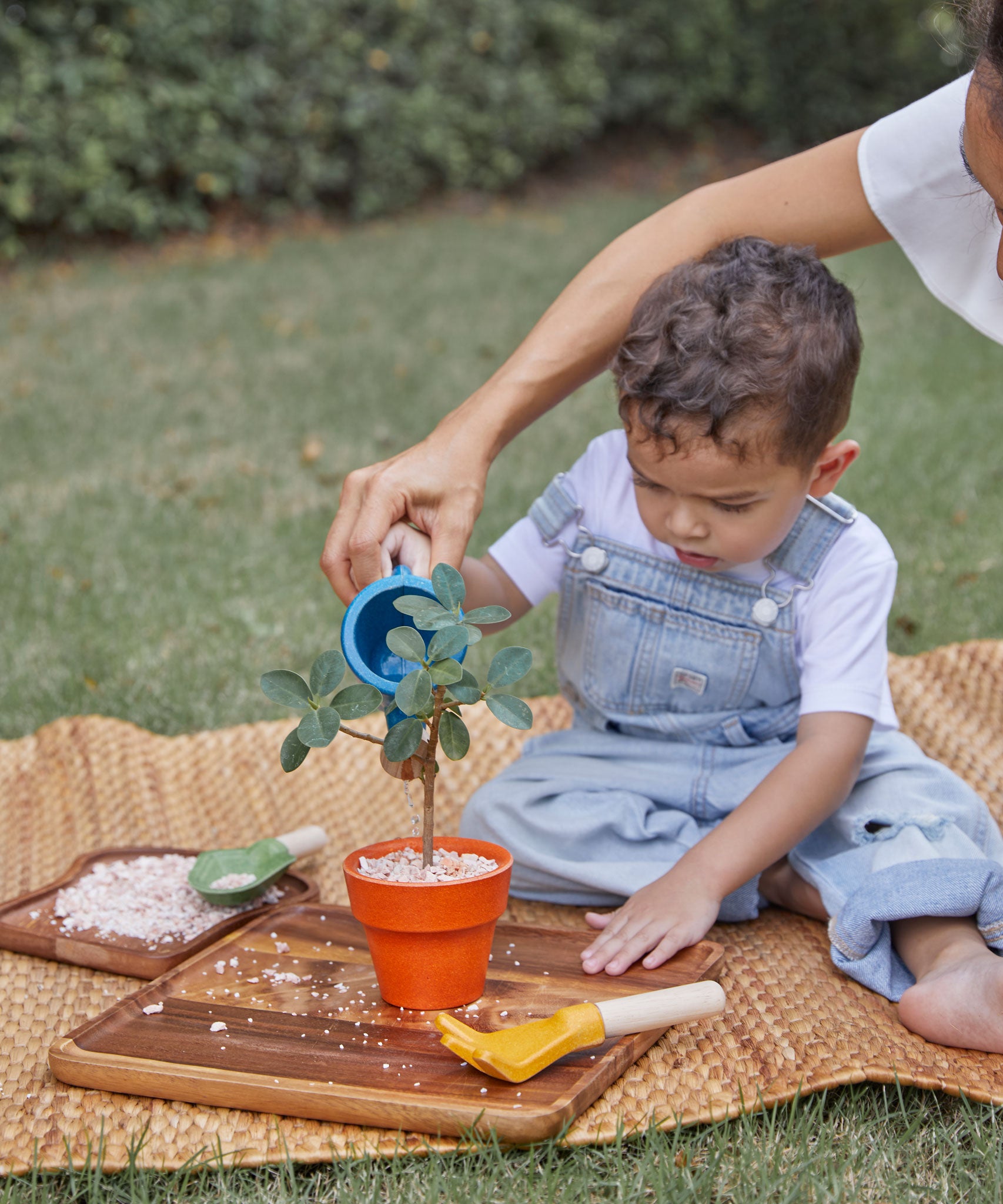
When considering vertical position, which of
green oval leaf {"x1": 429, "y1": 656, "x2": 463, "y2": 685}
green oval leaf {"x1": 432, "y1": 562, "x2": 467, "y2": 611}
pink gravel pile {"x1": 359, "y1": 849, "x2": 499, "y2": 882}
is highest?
green oval leaf {"x1": 432, "y1": 562, "x2": 467, "y2": 611}

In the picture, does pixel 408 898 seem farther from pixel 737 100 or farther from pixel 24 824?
pixel 737 100

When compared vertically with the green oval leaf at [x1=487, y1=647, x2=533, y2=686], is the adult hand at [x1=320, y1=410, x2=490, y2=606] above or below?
above

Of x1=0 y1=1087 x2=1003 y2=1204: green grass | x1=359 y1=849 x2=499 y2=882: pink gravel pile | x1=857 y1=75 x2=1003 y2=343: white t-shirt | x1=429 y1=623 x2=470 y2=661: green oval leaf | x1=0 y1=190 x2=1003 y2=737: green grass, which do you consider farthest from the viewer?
x1=0 y1=190 x2=1003 y2=737: green grass

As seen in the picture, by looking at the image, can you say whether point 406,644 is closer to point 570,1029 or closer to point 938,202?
point 570,1029

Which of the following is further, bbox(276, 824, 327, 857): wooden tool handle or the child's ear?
bbox(276, 824, 327, 857): wooden tool handle

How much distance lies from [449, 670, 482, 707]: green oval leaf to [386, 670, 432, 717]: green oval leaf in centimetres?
3

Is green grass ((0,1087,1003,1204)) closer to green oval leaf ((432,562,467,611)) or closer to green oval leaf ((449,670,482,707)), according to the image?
green oval leaf ((449,670,482,707))

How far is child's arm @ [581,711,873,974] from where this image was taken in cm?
150

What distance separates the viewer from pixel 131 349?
5.42 metres

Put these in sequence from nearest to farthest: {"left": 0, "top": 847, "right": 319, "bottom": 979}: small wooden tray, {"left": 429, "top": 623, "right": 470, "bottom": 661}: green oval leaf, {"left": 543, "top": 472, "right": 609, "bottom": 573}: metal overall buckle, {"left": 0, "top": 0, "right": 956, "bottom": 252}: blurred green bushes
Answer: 1. {"left": 429, "top": 623, "right": 470, "bottom": 661}: green oval leaf
2. {"left": 0, "top": 847, "right": 319, "bottom": 979}: small wooden tray
3. {"left": 543, "top": 472, "right": 609, "bottom": 573}: metal overall buckle
4. {"left": 0, "top": 0, "right": 956, "bottom": 252}: blurred green bushes

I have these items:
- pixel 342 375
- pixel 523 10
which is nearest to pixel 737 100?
pixel 523 10

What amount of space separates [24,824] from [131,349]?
3730mm

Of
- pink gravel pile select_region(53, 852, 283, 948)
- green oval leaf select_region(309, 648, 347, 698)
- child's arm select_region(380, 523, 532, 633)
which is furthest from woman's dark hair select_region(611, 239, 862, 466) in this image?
pink gravel pile select_region(53, 852, 283, 948)

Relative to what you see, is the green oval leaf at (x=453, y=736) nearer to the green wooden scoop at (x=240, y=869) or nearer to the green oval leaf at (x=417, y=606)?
the green oval leaf at (x=417, y=606)
